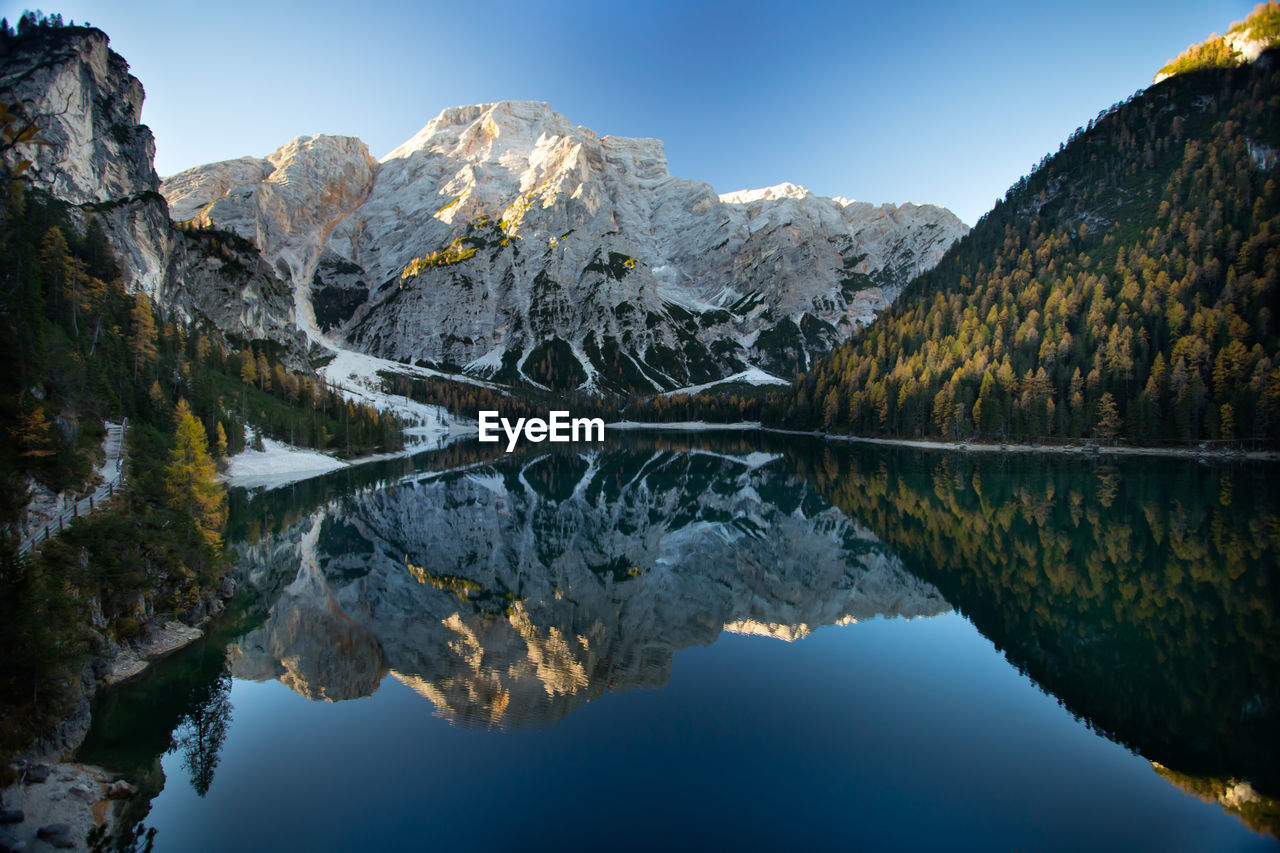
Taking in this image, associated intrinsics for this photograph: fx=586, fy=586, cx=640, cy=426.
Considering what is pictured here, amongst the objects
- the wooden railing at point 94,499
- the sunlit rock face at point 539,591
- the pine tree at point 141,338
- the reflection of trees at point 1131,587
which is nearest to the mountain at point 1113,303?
the reflection of trees at point 1131,587

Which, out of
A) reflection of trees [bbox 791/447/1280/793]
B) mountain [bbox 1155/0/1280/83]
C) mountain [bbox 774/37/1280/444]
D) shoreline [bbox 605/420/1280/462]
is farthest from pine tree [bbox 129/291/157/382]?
mountain [bbox 1155/0/1280/83]

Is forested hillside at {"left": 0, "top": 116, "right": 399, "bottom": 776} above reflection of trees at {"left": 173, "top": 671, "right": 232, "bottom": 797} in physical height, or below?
above

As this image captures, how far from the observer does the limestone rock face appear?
93.5m

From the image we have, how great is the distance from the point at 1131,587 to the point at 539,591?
28124 mm

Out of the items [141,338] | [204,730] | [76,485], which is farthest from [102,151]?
[204,730]

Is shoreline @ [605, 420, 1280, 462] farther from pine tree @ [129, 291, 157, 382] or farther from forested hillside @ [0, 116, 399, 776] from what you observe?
pine tree @ [129, 291, 157, 382]

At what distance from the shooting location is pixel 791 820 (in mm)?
12836

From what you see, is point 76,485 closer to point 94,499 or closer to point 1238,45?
point 94,499

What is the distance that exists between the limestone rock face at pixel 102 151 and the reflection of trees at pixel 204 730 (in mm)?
96906

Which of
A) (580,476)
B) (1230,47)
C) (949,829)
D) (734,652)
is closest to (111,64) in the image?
(580,476)

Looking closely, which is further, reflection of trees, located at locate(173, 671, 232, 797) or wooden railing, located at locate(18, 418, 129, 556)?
wooden railing, located at locate(18, 418, 129, 556)

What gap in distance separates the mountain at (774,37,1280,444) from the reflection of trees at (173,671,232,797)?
9671 centimetres

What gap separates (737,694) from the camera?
743 inches

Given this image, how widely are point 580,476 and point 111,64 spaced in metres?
127
